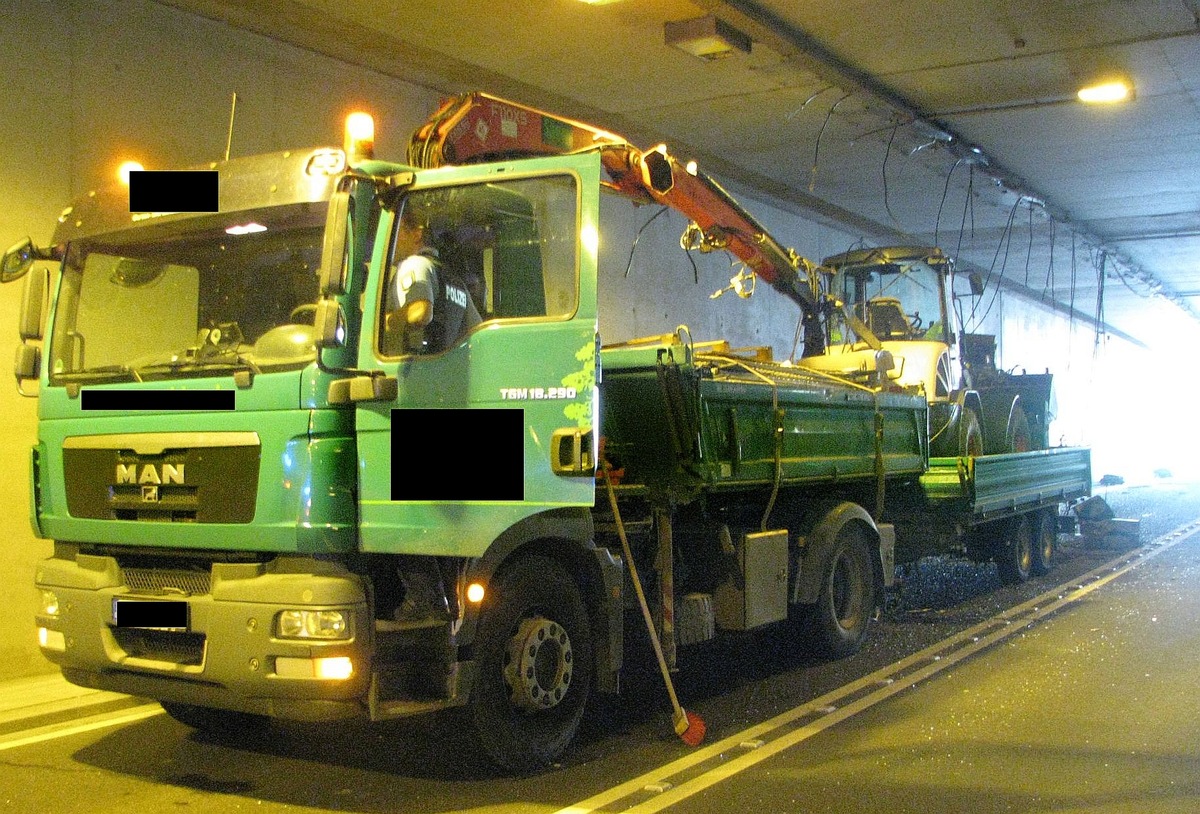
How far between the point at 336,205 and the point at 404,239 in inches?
19.5

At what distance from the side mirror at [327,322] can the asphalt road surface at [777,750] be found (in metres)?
1.83

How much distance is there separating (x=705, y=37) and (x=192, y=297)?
6338mm

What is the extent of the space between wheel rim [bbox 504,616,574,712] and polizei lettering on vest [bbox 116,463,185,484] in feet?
5.60

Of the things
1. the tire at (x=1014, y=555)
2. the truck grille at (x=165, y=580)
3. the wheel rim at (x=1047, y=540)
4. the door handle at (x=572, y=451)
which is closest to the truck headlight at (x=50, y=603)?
the truck grille at (x=165, y=580)

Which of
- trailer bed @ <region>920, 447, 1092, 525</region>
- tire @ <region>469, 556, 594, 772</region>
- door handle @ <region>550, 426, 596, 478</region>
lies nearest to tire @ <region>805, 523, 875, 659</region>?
trailer bed @ <region>920, 447, 1092, 525</region>

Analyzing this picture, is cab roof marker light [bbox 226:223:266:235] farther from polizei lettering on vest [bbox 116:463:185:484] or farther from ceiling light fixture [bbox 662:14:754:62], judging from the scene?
ceiling light fixture [bbox 662:14:754:62]

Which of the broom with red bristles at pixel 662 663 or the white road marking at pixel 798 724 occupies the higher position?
the broom with red bristles at pixel 662 663

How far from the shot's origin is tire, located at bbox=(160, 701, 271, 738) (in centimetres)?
648

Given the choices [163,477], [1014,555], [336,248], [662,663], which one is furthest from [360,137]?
[1014,555]

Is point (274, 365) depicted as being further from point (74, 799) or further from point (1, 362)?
point (1, 362)

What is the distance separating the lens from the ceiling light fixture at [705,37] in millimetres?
10375

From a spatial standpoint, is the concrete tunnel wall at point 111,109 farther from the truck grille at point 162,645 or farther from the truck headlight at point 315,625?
the truck headlight at point 315,625

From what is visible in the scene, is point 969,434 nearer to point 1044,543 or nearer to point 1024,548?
point 1024,548

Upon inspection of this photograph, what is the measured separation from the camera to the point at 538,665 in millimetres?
5617
